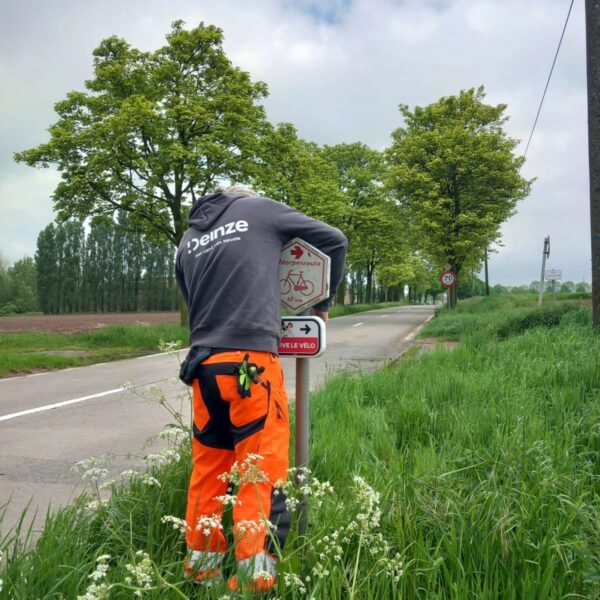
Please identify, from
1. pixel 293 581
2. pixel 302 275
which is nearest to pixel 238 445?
pixel 293 581

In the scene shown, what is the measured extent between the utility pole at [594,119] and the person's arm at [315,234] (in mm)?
7511

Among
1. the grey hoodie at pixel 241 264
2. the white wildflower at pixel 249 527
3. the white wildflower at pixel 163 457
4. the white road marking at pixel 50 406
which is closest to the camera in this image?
the white wildflower at pixel 249 527

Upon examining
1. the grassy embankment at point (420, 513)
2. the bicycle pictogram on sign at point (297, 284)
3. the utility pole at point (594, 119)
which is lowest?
the grassy embankment at point (420, 513)

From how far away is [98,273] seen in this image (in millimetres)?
89812

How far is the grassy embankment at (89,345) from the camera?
491 inches

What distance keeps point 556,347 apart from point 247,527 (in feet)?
21.1

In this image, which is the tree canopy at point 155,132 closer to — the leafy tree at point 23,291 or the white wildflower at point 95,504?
the white wildflower at point 95,504

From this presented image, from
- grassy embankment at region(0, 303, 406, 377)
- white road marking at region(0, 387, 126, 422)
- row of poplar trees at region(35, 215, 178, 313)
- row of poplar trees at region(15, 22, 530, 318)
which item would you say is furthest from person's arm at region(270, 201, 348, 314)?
row of poplar trees at region(35, 215, 178, 313)

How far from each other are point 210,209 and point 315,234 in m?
0.53

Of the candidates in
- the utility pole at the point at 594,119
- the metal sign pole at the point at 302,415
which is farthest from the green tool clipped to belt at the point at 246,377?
the utility pole at the point at 594,119

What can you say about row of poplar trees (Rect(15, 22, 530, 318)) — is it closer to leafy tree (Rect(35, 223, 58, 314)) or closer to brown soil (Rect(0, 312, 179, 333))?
brown soil (Rect(0, 312, 179, 333))

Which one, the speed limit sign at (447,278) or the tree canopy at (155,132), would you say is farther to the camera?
the speed limit sign at (447,278)

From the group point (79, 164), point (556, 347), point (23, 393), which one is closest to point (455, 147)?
point (79, 164)

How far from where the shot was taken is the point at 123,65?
19.5 m
